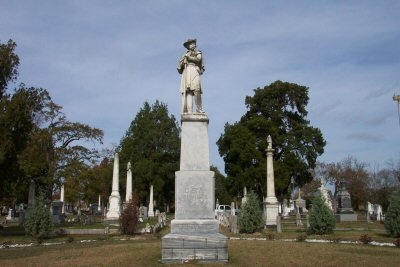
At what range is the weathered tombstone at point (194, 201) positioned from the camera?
37.3ft

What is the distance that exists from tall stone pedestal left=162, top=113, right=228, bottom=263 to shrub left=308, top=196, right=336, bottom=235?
33.6 feet

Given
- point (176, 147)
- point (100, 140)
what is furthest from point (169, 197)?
point (100, 140)

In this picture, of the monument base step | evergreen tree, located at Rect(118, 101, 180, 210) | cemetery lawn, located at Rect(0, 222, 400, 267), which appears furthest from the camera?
evergreen tree, located at Rect(118, 101, 180, 210)

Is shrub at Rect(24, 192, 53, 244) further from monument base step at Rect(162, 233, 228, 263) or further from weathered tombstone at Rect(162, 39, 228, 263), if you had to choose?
monument base step at Rect(162, 233, 228, 263)

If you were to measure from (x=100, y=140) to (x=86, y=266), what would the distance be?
3743cm

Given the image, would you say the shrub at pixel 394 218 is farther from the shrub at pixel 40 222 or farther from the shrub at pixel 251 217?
the shrub at pixel 40 222

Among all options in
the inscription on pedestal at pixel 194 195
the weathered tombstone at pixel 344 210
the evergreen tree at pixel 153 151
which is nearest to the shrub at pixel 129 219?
the inscription on pedestal at pixel 194 195

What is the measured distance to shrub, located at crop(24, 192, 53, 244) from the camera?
21.2 metres

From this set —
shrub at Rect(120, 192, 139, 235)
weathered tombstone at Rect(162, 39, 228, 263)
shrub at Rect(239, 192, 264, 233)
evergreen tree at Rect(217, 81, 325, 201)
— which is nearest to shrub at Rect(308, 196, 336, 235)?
shrub at Rect(239, 192, 264, 233)

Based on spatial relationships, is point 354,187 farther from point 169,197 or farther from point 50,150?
point 50,150

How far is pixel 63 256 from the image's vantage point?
1357 cm

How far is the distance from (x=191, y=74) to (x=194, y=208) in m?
3.76

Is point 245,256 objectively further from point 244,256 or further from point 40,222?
point 40,222

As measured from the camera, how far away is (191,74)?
511 inches
